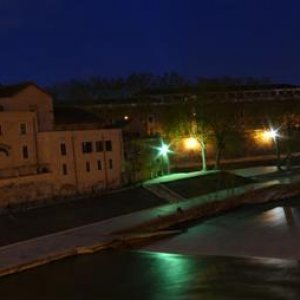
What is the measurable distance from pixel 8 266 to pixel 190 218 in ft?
42.6

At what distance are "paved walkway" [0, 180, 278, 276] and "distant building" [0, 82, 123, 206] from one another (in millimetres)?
5261

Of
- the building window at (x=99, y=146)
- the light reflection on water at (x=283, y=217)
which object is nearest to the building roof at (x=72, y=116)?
the building window at (x=99, y=146)

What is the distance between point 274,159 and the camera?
6334cm

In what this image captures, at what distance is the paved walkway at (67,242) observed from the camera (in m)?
28.5

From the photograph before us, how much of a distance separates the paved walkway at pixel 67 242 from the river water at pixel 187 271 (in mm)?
619

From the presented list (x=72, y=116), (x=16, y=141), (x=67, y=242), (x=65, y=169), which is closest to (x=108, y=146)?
(x=72, y=116)

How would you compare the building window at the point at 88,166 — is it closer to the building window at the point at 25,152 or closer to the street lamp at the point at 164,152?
the building window at the point at 25,152

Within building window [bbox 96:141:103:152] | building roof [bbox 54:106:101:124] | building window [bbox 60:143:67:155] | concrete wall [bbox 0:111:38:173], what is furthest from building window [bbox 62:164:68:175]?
building roof [bbox 54:106:101:124]

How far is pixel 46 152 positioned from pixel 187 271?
700 inches

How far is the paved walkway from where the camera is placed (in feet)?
93.4

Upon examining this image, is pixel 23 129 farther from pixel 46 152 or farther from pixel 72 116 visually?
pixel 72 116

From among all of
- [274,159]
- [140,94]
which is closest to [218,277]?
[274,159]

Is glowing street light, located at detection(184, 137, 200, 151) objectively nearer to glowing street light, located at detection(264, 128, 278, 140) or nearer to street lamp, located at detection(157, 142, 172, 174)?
street lamp, located at detection(157, 142, 172, 174)

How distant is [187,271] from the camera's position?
85.9ft
